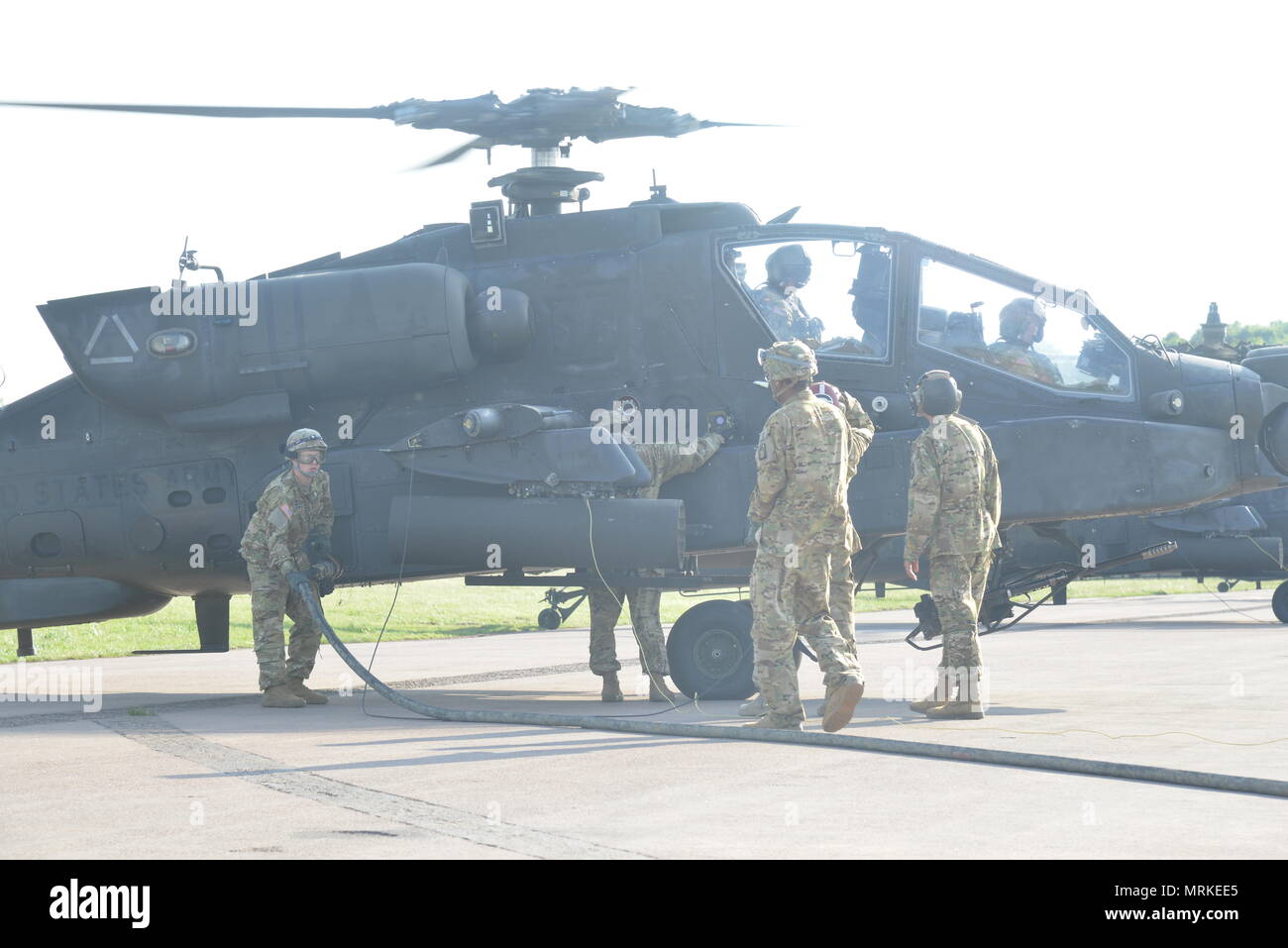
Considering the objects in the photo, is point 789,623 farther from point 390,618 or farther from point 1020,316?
point 390,618

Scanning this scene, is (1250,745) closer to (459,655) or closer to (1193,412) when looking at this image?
(1193,412)

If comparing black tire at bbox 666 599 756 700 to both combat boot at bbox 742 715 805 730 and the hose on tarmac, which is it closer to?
the hose on tarmac

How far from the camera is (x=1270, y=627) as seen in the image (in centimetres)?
1841

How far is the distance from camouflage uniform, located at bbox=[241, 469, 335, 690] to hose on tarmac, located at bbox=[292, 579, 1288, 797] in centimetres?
47

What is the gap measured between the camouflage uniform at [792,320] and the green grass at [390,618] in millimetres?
6490

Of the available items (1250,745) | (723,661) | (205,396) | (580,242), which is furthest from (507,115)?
(1250,745)

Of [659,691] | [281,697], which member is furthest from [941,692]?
[281,697]

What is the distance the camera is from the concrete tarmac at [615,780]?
4.79 m

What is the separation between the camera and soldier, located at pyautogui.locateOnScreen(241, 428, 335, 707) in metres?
9.77

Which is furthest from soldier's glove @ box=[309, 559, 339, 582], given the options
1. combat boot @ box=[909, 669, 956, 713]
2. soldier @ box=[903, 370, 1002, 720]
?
combat boot @ box=[909, 669, 956, 713]

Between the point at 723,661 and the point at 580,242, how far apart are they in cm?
311

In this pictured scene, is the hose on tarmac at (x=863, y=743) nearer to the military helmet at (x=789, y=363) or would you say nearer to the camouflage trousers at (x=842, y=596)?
the camouflage trousers at (x=842, y=596)
